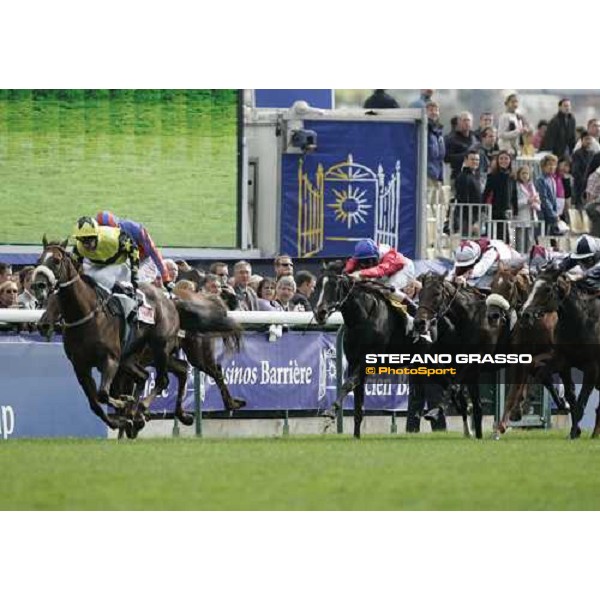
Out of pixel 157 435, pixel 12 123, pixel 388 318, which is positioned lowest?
pixel 157 435

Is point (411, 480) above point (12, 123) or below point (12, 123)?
below

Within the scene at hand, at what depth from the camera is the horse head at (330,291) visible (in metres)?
17.7

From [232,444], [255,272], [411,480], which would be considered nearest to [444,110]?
[255,272]

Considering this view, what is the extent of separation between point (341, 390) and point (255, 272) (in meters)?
3.93

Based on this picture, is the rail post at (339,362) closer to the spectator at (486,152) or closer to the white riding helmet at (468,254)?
the white riding helmet at (468,254)

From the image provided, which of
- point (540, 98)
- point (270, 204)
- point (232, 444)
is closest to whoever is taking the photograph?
point (232, 444)

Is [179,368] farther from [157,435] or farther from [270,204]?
[270,204]

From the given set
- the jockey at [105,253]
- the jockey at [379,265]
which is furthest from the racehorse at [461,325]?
the jockey at [105,253]

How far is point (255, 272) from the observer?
21.6 metres

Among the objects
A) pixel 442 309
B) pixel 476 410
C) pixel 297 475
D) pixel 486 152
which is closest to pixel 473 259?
pixel 442 309

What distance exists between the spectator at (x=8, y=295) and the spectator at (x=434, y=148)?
7.08m

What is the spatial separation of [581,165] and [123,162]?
6210 mm

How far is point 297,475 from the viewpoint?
13203 millimetres

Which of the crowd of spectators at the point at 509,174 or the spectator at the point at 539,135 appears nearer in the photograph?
the crowd of spectators at the point at 509,174
